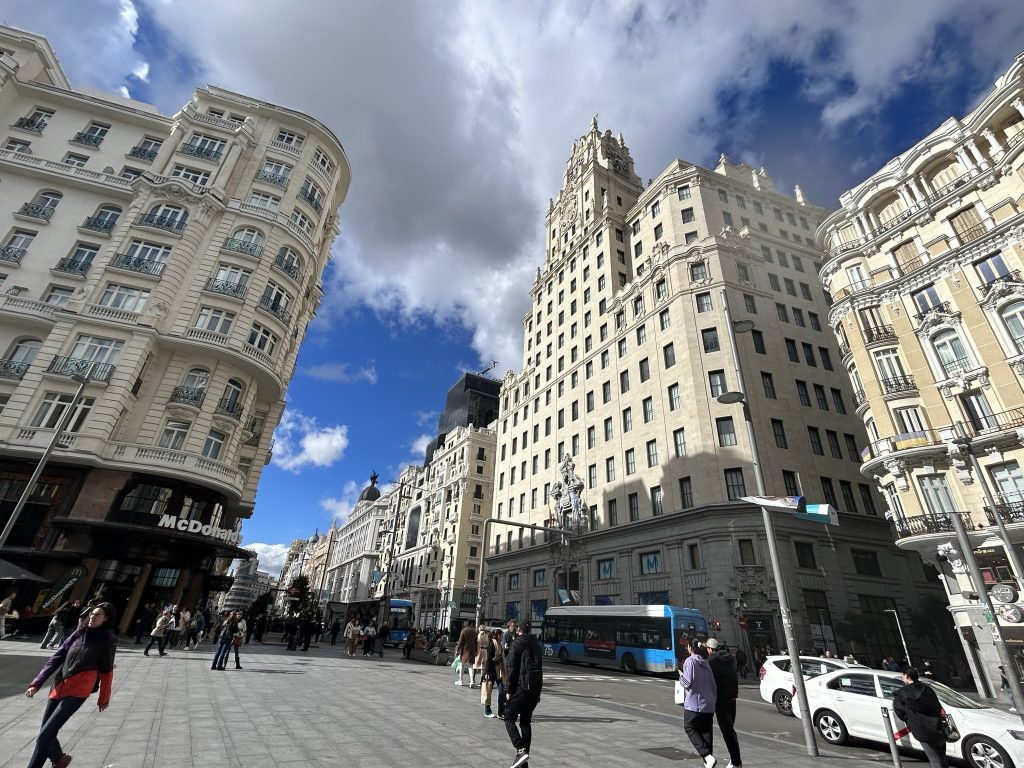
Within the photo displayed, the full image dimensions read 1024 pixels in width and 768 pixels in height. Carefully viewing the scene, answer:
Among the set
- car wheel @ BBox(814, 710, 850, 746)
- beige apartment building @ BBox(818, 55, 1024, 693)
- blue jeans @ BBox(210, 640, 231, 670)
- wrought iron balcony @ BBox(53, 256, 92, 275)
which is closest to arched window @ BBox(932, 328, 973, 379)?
beige apartment building @ BBox(818, 55, 1024, 693)

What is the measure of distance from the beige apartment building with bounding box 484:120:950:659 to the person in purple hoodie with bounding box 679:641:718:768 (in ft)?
76.5

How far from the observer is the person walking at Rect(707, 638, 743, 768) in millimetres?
7363

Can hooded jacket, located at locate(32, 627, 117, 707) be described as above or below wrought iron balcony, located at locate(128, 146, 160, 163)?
below

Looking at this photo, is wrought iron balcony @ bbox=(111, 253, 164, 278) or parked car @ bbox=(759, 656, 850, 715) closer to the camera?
parked car @ bbox=(759, 656, 850, 715)

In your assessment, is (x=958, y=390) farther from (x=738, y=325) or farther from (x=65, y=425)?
(x=65, y=425)

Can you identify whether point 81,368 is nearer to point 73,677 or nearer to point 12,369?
point 12,369

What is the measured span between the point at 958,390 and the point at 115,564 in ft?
136

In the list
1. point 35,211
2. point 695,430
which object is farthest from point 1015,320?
point 35,211

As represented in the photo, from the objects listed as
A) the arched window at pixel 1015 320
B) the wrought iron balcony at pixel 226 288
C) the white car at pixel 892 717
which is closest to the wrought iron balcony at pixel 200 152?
the wrought iron balcony at pixel 226 288

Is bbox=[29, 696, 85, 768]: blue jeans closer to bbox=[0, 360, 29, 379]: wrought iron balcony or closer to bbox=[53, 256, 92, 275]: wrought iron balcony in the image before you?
bbox=[0, 360, 29, 379]: wrought iron balcony

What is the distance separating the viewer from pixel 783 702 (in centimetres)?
1430

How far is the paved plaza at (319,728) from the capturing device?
6590 millimetres

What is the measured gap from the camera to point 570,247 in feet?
195

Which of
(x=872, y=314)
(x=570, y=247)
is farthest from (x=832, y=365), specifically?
(x=570, y=247)
